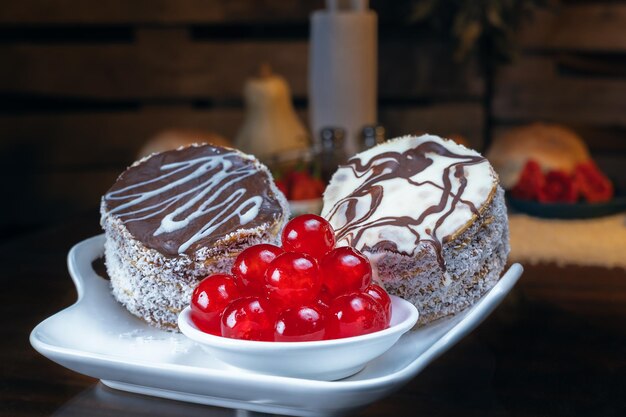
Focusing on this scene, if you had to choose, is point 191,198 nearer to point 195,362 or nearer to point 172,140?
point 195,362

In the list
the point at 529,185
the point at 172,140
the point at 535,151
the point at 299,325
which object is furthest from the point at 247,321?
the point at 172,140

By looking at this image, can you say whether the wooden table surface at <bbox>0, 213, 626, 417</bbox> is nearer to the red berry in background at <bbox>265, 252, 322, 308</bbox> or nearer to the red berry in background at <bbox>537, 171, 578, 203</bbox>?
the red berry in background at <bbox>265, 252, 322, 308</bbox>

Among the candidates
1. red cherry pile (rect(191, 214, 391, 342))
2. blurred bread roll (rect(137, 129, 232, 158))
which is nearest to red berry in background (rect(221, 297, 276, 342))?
red cherry pile (rect(191, 214, 391, 342))

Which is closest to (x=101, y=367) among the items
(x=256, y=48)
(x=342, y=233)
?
(x=342, y=233)

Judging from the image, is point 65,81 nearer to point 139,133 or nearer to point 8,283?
point 139,133

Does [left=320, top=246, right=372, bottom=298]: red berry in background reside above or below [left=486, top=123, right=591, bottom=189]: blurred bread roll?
above

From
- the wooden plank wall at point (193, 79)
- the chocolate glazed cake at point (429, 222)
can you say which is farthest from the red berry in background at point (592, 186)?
the wooden plank wall at point (193, 79)
